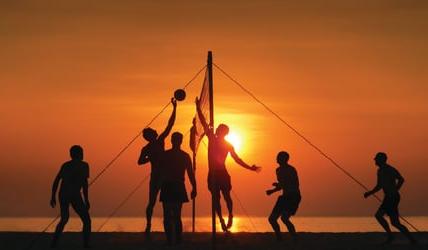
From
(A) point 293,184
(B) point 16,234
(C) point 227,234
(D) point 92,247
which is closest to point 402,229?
(A) point 293,184

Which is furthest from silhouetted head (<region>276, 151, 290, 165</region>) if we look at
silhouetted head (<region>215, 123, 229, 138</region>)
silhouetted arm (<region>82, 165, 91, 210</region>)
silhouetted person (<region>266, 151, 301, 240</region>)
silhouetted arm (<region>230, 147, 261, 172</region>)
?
silhouetted arm (<region>82, 165, 91, 210</region>)

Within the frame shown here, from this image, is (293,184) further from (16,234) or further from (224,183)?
(16,234)

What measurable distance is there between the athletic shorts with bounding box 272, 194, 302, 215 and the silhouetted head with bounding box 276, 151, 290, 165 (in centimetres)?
77

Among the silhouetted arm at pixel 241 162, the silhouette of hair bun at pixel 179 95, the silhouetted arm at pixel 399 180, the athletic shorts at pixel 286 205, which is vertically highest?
the silhouette of hair bun at pixel 179 95

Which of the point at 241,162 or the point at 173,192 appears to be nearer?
the point at 173,192

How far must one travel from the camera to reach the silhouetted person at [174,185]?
18344 mm

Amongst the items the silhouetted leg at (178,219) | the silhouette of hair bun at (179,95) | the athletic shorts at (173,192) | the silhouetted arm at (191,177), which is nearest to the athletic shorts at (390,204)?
the silhouetted arm at (191,177)

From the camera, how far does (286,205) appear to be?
65.1ft

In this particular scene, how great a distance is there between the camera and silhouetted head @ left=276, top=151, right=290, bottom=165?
1977cm

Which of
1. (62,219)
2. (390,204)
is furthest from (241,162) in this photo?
(62,219)

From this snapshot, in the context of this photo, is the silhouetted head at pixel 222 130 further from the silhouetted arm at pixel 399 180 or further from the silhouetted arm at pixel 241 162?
the silhouetted arm at pixel 399 180

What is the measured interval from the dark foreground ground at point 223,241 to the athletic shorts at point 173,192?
96 cm

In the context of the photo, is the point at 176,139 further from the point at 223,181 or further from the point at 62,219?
the point at 62,219

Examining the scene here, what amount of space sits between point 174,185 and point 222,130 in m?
2.36
